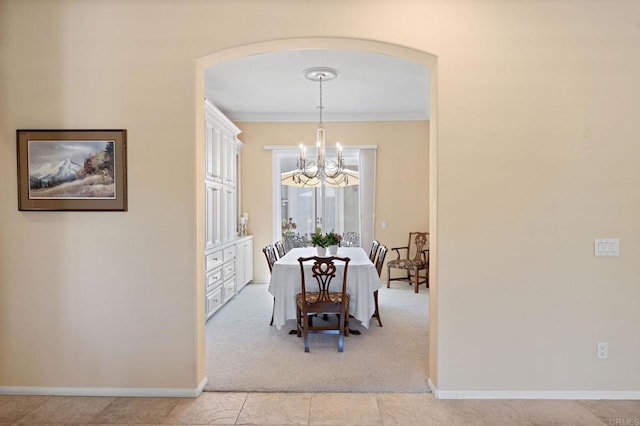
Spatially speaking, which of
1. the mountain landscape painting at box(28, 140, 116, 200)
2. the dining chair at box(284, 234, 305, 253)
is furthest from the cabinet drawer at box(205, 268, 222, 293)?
the mountain landscape painting at box(28, 140, 116, 200)

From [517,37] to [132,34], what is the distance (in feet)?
8.72

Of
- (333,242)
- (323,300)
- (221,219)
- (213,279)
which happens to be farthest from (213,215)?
(323,300)

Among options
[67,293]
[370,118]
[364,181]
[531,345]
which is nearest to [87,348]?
[67,293]

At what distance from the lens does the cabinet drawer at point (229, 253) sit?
5.34 m

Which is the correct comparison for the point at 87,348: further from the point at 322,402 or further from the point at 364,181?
the point at 364,181

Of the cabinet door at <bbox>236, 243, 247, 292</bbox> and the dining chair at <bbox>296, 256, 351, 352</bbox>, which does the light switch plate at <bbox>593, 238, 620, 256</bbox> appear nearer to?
the dining chair at <bbox>296, 256, 351, 352</bbox>

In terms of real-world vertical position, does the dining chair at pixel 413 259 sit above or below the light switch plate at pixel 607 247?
below

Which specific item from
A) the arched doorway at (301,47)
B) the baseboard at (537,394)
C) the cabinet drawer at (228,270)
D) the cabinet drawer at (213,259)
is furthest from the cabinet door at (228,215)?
the baseboard at (537,394)

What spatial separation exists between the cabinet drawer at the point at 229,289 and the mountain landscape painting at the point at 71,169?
2.71m

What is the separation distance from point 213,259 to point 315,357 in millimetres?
1922

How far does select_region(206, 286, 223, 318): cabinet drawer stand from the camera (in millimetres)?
4645

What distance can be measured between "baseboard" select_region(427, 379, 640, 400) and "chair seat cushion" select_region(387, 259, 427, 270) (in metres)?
3.29

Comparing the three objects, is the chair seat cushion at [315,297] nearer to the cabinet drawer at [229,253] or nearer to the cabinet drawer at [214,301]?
the cabinet drawer at [214,301]

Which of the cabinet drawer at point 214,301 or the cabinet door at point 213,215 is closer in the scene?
the cabinet drawer at point 214,301
